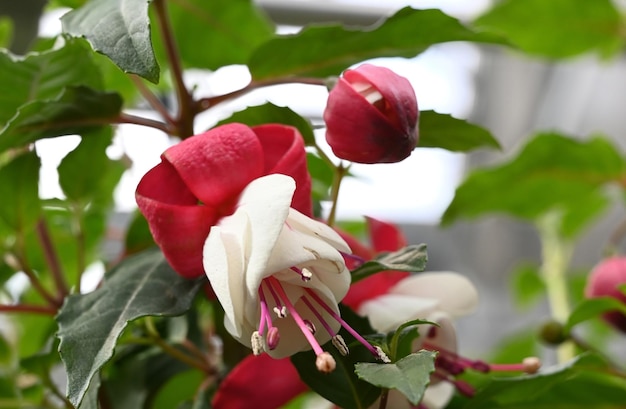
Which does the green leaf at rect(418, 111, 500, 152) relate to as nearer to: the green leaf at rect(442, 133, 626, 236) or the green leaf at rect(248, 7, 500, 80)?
the green leaf at rect(248, 7, 500, 80)

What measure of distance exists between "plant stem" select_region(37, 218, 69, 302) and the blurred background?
33.3 inches

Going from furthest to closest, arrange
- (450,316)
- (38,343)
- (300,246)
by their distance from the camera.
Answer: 1. (38,343)
2. (450,316)
3. (300,246)

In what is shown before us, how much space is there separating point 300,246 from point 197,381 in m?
0.26

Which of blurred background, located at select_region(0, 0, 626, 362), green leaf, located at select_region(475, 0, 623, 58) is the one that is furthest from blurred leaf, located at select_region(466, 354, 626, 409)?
blurred background, located at select_region(0, 0, 626, 362)

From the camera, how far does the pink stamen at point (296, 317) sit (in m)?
0.25

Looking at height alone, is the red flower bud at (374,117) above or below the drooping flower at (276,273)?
above

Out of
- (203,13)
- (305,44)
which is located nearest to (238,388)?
(305,44)

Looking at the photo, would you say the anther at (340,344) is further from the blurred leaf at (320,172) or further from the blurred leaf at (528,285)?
the blurred leaf at (528,285)

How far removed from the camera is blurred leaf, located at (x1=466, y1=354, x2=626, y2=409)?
1.17ft

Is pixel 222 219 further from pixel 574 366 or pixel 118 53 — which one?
pixel 574 366

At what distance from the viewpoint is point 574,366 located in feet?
1.28

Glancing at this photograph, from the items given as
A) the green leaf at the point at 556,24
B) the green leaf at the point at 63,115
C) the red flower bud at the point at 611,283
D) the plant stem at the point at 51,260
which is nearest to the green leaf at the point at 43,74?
the green leaf at the point at 63,115

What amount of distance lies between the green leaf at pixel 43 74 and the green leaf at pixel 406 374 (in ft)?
0.70

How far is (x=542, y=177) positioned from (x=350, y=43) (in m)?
0.33
